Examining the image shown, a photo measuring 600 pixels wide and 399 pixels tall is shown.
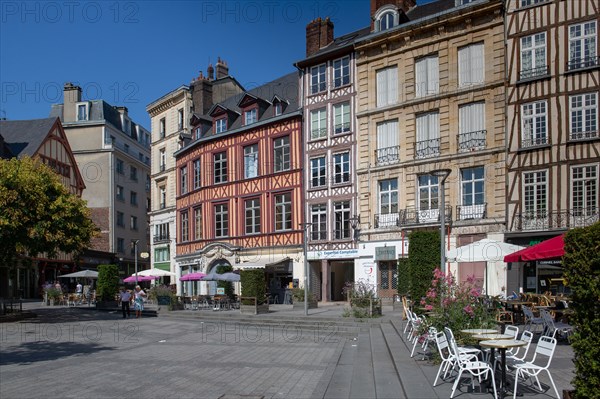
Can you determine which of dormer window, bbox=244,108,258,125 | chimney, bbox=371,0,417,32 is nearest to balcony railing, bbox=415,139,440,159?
chimney, bbox=371,0,417,32

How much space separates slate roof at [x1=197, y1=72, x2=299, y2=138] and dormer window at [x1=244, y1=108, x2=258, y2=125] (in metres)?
0.40

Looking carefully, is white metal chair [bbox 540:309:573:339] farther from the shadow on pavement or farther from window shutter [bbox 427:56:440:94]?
window shutter [bbox 427:56:440:94]

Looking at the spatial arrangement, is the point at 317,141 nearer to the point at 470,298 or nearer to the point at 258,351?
the point at 258,351

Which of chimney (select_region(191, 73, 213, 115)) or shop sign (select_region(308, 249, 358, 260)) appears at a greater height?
chimney (select_region(191, 73, 213, 115))

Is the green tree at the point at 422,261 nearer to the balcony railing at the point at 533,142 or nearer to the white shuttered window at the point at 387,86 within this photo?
the balcony railing at the point at 533,142

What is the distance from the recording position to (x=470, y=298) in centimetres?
962

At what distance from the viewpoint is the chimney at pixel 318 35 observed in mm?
30609

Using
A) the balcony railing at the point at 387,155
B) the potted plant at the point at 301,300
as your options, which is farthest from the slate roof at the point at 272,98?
the potted plant at the point at 301,300

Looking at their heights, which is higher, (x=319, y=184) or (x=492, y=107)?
(x=492, y=107)

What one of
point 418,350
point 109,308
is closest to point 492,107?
point 418,350

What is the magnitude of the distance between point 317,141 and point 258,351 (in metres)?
17.3

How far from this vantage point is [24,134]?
41.2m

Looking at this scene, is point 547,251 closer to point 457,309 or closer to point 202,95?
point 457,309

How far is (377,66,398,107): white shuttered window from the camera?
86.3 feet
